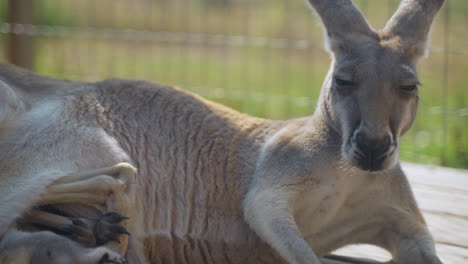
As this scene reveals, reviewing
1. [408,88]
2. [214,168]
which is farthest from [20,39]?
[408,88]

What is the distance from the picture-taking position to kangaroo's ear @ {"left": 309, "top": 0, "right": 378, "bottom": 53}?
3000mm

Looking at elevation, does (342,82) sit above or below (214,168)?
above

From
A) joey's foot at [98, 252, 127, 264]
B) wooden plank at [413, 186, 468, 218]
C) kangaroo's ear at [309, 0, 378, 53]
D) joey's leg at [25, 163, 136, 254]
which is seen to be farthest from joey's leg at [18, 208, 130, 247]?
wooden plank at [413, 186, 468, 218]

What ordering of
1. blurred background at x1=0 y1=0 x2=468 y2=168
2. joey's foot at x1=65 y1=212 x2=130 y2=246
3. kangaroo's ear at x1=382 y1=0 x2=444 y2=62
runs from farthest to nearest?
blurred background at x1=0 y1=0 x2=468 y2=168 → kangaroo's ear at x1=382 y1=0 x2=444 y2=62 → joey's foot at x1=65 y1=212 x2=130 y2=246

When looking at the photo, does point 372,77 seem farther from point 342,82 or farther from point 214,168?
point 214,168

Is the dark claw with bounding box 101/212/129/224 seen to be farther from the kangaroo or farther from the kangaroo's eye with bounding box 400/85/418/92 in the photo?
the kangaroo's eye with bounding box 400/85/418/92

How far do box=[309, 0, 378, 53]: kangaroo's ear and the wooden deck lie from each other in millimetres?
1030

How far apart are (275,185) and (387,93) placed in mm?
648

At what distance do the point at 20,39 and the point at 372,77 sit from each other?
14.8ft

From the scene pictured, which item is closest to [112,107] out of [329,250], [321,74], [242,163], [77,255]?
[242,163]

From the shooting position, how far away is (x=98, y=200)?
2.84 meters

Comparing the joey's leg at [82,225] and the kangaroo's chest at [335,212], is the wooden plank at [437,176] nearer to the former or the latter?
the kangaroo's chest at [335,212]

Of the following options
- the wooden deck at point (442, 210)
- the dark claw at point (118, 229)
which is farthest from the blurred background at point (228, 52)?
the dark claw at point (118, 229)

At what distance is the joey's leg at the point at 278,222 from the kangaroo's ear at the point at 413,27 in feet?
2.59
